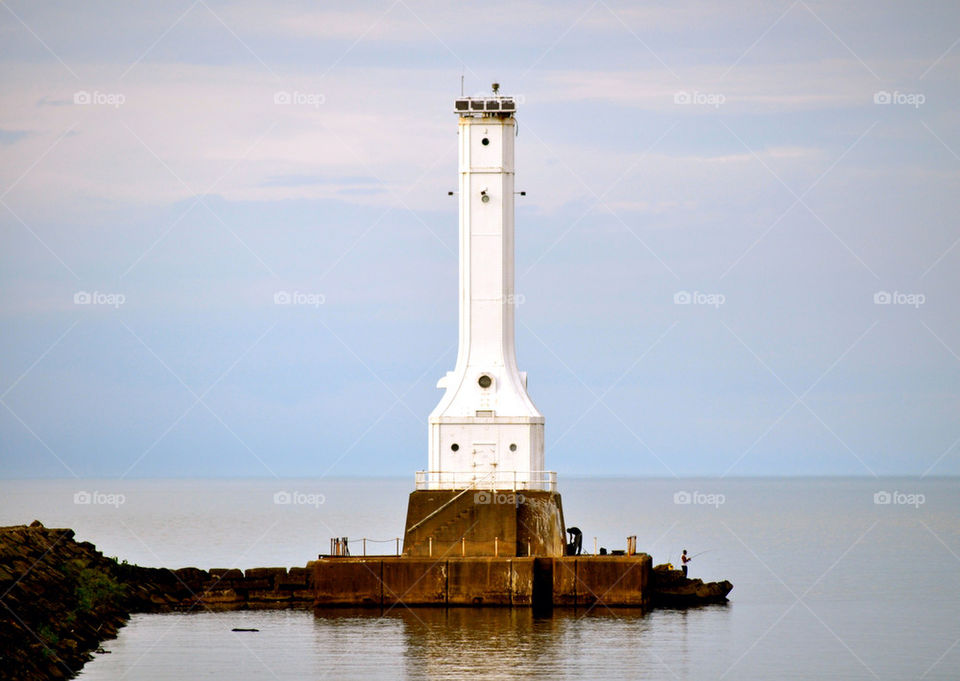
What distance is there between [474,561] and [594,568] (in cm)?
289

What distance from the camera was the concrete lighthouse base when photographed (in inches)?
1663

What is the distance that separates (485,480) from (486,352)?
3.23 meters

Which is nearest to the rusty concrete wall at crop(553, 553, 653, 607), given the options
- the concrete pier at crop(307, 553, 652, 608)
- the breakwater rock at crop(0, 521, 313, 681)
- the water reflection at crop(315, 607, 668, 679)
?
the concrete pier at crop(307, 553, 652, 608)

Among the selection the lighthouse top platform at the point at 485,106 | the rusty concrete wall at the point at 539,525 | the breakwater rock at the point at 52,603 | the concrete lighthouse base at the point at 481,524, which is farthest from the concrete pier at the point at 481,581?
the lighthouse top platform at the point at 485,106

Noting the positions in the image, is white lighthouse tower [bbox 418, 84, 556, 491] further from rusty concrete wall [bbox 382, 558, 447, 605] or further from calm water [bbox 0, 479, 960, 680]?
calm water [bbox 0, 479, 960, 680]

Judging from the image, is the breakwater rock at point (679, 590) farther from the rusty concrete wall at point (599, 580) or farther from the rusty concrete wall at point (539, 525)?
the rusty concrete wall at point (539, 525)

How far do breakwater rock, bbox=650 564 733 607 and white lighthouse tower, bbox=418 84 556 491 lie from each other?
15.4 feet

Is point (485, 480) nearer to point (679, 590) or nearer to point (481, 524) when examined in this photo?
point (481, 524)

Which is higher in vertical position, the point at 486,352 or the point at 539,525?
the point at 486,352

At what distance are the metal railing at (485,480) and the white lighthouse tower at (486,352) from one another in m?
0.02

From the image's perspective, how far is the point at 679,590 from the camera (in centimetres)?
4694

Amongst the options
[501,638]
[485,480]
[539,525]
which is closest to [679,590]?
[539,525]

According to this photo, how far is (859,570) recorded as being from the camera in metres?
63.1

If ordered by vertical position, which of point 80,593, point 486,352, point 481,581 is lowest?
point 80,593
